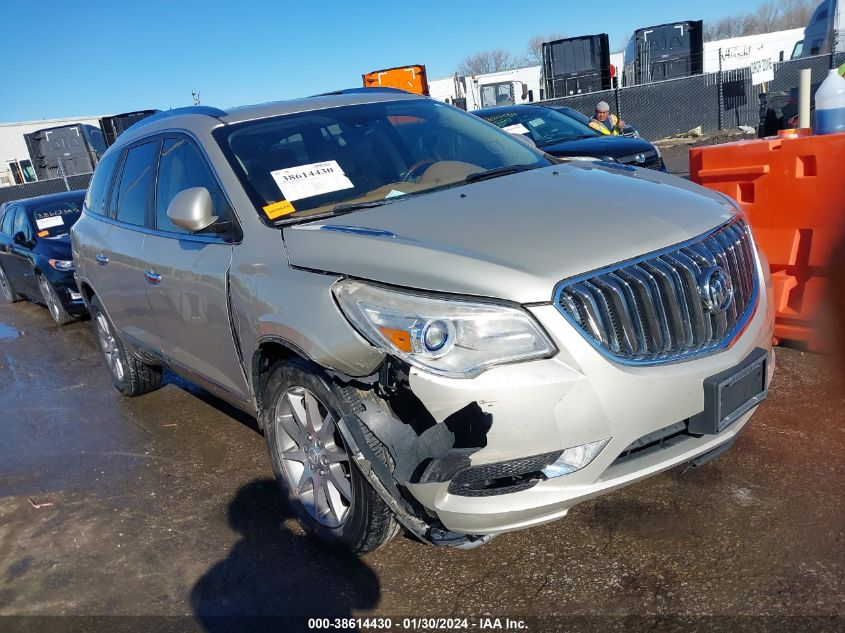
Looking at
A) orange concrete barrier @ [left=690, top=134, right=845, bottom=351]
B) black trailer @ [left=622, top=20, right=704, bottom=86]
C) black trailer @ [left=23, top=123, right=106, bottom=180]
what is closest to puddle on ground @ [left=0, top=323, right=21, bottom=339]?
orange concrete barrier @ [left=690, top=134, right=845, bottom=351]

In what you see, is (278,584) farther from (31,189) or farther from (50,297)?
(31,189)

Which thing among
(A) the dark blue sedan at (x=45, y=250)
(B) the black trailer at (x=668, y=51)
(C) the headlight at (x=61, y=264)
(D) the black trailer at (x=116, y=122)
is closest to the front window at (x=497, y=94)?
(B) the black trailer at (x=668, y=51)

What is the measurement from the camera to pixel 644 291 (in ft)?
7.74

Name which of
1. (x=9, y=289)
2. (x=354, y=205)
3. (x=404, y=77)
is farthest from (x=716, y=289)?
(x=404, y=77)

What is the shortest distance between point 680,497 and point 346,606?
1.48 m

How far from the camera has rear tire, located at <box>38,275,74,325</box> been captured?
845cm

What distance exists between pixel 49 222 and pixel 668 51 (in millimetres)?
22373

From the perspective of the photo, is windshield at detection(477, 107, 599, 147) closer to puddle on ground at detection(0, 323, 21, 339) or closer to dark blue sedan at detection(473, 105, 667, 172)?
dark blue sedan at detection(473, 105, 667, 172)

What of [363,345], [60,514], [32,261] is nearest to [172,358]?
[60,514]

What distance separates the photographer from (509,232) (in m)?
2.54

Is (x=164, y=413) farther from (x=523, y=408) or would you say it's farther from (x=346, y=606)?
(x=523, y=408)

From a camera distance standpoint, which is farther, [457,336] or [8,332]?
[8,332]

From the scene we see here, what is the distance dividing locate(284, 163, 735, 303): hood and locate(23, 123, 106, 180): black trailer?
26.4 meters

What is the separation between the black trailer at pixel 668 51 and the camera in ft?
80.4
